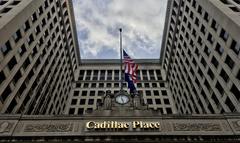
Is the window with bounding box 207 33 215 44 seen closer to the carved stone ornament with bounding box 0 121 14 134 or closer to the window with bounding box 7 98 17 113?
the window with bounding box 7 98 17 113

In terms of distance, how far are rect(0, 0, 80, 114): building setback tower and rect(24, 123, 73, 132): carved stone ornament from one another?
7.01m

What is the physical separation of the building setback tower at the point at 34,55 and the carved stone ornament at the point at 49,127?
7007mm

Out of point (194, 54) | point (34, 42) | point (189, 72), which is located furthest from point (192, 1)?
point (34, 42)

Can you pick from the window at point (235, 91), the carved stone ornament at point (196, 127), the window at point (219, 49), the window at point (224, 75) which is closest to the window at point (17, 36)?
the carved stone ornament at point (196, 127)

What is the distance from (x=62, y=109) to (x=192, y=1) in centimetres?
3130

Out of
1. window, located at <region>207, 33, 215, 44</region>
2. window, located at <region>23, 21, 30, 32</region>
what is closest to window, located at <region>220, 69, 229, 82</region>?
window, located at <region>207, 33, 215, 44</region>

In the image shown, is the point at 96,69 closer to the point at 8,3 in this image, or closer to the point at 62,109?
the point at 62,109

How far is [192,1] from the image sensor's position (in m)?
42.5

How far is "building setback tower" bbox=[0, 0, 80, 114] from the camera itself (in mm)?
28578

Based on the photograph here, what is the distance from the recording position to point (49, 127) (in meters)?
21.1

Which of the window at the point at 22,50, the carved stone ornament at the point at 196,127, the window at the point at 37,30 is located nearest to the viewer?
the carved stone ornament at the point at 196,127

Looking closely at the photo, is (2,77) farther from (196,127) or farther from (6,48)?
(196,127)

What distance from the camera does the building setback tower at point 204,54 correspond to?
29.9 m

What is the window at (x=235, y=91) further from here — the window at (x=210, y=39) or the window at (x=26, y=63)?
the window at (x=26, y=63)
